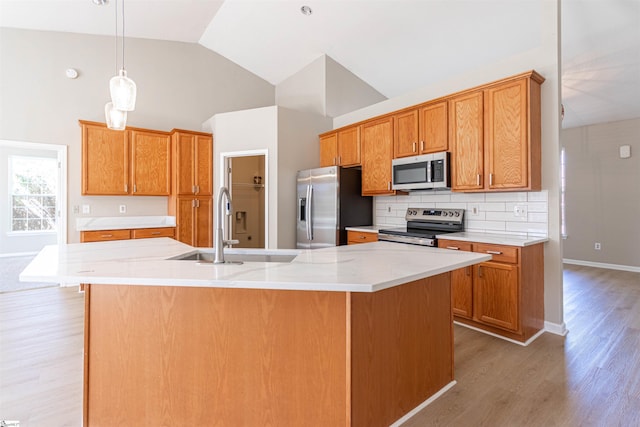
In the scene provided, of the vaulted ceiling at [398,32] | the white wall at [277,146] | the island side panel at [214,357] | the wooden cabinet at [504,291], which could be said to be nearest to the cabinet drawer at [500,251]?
the wooden cabinet at [504,291]

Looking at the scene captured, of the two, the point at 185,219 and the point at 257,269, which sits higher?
the point at 185,219

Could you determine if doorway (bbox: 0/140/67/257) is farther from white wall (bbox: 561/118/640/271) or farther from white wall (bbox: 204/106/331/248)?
white wall (bbox: 561/118/640/271)

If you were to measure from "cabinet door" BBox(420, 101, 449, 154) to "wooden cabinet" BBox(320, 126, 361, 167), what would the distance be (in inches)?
40.7

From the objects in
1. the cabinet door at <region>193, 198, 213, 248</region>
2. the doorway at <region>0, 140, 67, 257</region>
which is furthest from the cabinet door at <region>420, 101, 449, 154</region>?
the doorway at <region>0, 140, 67, 257</region>

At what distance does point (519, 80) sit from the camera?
281 cm

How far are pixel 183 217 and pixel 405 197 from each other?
3.28m

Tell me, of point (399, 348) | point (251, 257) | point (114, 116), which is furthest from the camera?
point (114, 116)

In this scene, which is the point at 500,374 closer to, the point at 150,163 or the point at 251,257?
the point at 251,257

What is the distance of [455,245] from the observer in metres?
3.06

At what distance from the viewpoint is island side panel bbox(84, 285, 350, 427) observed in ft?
4.91

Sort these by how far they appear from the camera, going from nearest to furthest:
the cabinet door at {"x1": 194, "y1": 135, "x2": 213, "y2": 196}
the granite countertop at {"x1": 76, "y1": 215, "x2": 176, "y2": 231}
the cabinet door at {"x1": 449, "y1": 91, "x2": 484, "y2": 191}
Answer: the cabinet door at {"x1": 449, "y1": 91, "x2": 484, "y2": 191} → the granite countertop at {"x1": 76, "y1": 215, "x2": 176, "y2": 231} → the cabinet door at {"x1": 194, "y1": 135, "x2": 213, "y2": 196}

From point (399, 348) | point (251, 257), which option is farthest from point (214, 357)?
point (399, 348)

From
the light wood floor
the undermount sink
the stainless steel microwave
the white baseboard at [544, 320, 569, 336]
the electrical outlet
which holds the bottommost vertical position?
the light wood floor

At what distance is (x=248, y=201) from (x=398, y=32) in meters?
3.96
